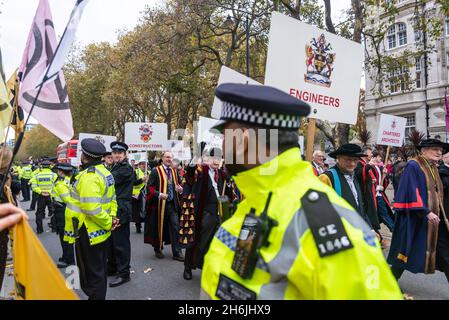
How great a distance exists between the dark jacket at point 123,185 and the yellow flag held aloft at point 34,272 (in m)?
4.49

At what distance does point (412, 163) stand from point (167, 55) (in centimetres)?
1446

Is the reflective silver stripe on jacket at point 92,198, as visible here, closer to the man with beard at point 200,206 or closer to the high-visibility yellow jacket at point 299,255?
the man with beard at point 200,206

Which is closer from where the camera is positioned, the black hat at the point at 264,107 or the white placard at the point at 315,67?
the black hat at the point at 264,107

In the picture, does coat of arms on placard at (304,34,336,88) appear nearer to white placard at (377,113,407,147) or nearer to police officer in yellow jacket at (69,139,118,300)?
police officer in yellow jacket at (69,139,118,300)

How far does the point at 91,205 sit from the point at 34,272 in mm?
2686

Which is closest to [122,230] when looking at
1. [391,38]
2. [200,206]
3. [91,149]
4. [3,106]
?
[200,206]

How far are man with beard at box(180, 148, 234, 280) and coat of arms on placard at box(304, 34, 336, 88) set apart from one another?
2176 millimetres

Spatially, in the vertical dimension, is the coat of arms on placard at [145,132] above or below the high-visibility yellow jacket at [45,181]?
above

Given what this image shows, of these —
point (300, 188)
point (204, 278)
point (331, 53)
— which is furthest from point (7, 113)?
point (331, 53)

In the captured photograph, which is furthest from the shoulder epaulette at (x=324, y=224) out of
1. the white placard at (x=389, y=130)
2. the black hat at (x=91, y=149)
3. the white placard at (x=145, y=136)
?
the white placard at (x=145, y=136)

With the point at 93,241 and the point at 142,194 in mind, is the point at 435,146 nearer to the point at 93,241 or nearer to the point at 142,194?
the point at 93,241

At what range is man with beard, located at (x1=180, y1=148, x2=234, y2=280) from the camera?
5500 millimetres

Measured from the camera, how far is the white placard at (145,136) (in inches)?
507

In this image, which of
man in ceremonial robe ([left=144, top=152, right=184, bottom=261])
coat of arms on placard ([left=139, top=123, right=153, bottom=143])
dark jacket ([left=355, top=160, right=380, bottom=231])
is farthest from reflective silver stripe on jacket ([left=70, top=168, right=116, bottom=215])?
coat of arms on placard ([left=139, top=123, right=153, bottom=143])
